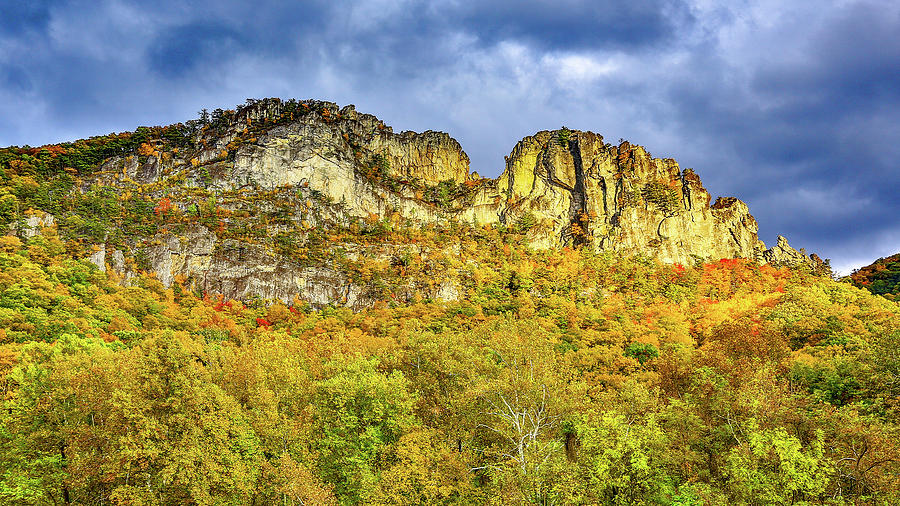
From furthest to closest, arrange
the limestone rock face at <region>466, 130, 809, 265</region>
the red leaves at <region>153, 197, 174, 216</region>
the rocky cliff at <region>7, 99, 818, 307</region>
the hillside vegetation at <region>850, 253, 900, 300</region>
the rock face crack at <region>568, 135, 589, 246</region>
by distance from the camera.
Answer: the rock face crack at <region>568, 135, 589, 246</region> → the limestone rock face at <region>466, 130, 809, 265</region> → the red leaves at <region>153, 197, 174, 216</region> → the hillside vegetation at <region>850, 253, 900, 300</region> → the rocky cliff at <region>7, 99, 818, 307</region>

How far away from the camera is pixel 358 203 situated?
103438mm

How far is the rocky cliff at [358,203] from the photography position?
270 ft

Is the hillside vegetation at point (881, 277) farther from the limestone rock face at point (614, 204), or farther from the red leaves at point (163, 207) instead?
the red leaves at point (163, 207)

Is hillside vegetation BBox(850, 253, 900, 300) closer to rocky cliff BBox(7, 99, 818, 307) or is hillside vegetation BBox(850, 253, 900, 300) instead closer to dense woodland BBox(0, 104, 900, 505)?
rocky cliff BBox(7, 99, 818, 307)

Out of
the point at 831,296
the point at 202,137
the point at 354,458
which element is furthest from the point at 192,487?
the point at 202,137

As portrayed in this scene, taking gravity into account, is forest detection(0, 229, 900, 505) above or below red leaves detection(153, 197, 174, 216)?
below

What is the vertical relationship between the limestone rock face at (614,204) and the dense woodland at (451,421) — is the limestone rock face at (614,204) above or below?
above

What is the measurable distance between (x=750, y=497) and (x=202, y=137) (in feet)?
386

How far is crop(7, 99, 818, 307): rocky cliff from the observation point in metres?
82.2

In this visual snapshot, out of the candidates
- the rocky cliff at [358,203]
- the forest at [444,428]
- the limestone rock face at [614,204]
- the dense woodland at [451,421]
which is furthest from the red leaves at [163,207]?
the limestone rock face at [614,204]

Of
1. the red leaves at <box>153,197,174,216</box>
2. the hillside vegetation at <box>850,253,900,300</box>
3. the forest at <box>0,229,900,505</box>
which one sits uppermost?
the red leaves at <box>153,197,174,216</box>

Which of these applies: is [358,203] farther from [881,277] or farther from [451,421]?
[881,277]

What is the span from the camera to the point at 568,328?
60.9m

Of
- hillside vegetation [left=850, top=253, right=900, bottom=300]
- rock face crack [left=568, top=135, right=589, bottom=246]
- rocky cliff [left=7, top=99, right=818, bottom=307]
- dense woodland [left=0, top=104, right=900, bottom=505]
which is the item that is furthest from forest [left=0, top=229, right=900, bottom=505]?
rock face crack [left=568, top=135, right=589, bottom=246]
